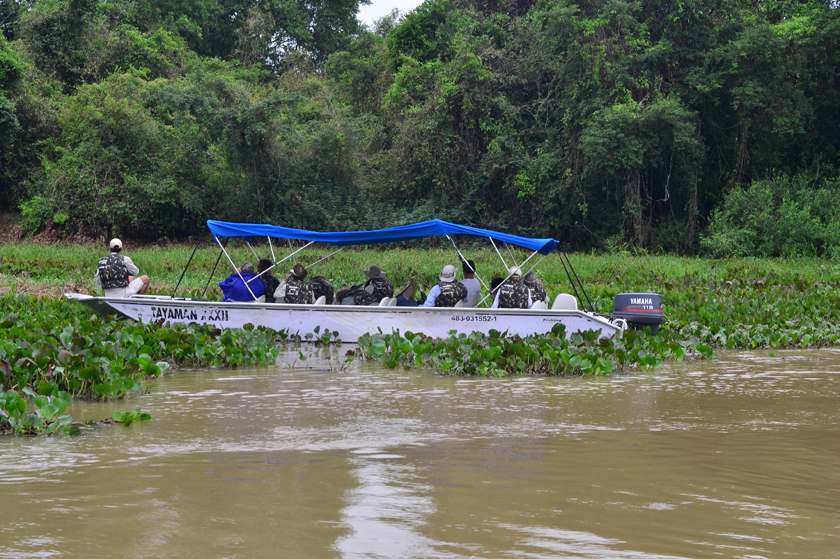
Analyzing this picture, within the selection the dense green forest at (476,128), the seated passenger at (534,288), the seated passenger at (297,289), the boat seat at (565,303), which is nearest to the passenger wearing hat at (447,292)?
the seated passenger at (534,288)

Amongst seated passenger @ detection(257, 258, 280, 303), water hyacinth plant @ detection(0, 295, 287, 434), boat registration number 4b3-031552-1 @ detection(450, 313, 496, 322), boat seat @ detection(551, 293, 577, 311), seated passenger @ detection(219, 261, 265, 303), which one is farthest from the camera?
seated passenger @ detection(257, 258, 280, 303)

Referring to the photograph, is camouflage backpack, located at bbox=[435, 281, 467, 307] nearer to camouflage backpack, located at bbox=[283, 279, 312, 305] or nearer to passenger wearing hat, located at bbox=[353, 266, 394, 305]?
passenger wearing hat, located at bbox=[353, 266, 394, 305]

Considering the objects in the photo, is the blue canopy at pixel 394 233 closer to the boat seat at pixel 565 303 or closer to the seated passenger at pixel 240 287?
the seated passenger at pixel 240 287

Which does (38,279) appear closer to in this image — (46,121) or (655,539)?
(46,121)

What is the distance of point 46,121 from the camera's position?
31.2 meters

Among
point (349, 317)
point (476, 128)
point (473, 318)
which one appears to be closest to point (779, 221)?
point (476, 128)

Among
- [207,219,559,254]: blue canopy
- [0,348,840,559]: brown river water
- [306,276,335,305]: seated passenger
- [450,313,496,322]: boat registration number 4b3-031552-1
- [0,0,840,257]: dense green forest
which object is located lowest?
[0,348,840,559]: brown river water

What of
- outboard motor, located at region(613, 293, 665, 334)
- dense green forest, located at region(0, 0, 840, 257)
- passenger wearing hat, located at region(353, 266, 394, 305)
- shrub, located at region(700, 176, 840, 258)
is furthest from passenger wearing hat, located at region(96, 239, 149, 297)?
shrub, located at region(700, 176, 840, 258)

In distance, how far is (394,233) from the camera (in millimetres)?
12234

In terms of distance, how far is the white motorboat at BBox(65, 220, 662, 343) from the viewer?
35.8 ft

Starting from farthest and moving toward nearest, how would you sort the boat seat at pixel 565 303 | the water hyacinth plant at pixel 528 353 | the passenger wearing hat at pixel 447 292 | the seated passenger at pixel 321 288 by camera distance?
the seated passenger at pixel 321 288 < the passenger wearing hat at pixel 447 292 < the boat seat at pixel 565 303 < the water hyacinth plant at pixel 528 353

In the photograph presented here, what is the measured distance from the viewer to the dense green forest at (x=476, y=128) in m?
26.2

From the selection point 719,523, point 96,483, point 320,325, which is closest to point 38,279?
point 320,325

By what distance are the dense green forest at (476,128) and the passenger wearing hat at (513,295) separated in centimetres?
1542
